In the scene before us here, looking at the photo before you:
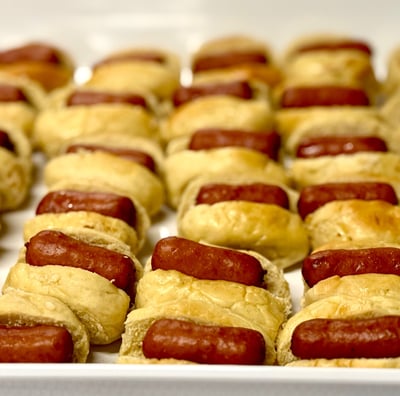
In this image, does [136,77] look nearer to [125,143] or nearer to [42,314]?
[125,143]

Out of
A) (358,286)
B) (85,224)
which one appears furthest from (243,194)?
(358,286)

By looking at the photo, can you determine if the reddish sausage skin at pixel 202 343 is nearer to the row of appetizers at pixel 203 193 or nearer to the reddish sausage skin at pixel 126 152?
the row of appetizers at pixel 203 193

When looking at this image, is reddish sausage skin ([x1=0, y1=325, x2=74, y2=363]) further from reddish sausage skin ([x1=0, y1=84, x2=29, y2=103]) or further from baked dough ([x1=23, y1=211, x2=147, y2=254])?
reddish sausage skin ([x1=0, y1=84, x2=29, y2=103])

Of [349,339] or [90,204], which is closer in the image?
[349,339]

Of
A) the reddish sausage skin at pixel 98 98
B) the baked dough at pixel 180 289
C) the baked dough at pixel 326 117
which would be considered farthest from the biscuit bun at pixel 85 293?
the baked dough at pixel 326 117

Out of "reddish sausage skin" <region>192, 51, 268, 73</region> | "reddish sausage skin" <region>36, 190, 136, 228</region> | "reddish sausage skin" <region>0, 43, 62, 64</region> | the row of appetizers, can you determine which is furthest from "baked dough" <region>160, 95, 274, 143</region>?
"reddish sausage skin" <region>0, 43, 62, 64</region>

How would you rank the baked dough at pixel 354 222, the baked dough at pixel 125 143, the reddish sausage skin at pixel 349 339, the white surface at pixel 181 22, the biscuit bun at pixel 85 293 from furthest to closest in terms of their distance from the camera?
the white surface at pixel 181 22 → the baked dough at pixel 125 143 → the baked dough at pixel 354 222 → the biscuit bun at pixel 85 293 → the reddish sausage skin at pixel 349 339
